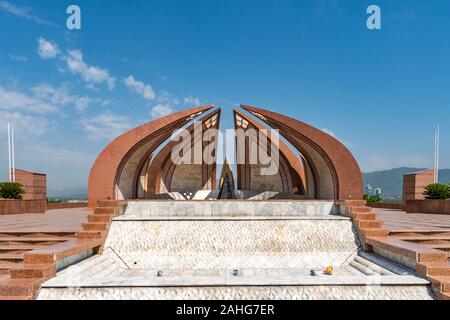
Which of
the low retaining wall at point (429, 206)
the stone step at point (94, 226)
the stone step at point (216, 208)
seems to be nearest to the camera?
the stone step at point (94, 226)

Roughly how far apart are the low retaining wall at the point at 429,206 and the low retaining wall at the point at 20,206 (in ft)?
64.0

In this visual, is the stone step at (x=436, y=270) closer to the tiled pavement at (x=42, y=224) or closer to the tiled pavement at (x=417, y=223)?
the tiled pavement at (x=417, y=223)

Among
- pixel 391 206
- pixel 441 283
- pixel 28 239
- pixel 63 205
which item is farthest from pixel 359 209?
pixel 63 205

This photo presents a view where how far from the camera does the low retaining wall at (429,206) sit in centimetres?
1283

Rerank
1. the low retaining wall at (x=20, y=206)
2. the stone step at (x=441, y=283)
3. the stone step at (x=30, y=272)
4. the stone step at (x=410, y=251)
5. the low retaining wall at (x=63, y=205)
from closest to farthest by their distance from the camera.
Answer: the stone step at (x=441, y=283) → the stone step at (x=30, y=272) → the stone step at (x=410, y=251) → the low retaining wall at (x=20, y=206) → the low retaining wall at (x=63, y=205)

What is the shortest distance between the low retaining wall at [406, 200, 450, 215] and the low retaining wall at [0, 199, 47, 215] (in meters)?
19.5

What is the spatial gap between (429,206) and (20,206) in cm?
2103

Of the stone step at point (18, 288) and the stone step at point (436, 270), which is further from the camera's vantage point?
the stone step at point (436, 270)

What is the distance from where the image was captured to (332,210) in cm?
868

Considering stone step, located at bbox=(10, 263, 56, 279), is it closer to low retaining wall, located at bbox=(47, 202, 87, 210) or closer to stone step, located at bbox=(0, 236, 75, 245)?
stone step, located at bbox=(0, 236, 75, 245)

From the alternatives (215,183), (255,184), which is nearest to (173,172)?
(215,183)

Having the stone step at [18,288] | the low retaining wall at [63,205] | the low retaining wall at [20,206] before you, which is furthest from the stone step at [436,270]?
the low retaining wall at [63,205]

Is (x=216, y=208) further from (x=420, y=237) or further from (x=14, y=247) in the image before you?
(x=420, y=237)
